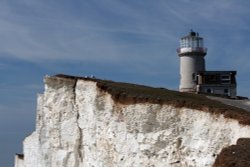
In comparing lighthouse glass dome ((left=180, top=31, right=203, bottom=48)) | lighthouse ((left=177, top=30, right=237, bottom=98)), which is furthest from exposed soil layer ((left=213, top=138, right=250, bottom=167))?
lighthouse glass dome ((left=180, top=31, right=203, bottom=48))

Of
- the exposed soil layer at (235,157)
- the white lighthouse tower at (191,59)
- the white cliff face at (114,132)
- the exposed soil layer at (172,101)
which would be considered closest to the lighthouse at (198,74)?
the white lighthouse tower at (191,59)

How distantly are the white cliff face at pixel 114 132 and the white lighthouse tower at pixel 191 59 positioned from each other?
3477cm

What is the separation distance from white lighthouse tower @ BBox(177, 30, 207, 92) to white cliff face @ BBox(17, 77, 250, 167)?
34772mm

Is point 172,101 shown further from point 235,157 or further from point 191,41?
point 191,41

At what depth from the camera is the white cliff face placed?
20.0m

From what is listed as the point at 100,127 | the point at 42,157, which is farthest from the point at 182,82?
the point at 100,127

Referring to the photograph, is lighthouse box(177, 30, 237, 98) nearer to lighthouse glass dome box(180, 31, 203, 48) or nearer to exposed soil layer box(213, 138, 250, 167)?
lighthouse glass dome box(180, 31, 203, 48)

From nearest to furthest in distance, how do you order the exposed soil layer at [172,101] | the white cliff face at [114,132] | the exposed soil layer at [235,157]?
the exposed soil layer at [235,157] < the exposed soil layer at [172,101] < the white cliff face at [114,132]

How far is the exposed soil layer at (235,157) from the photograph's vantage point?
14.9 meters

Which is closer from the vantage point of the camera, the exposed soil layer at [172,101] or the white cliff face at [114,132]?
the exposed soil layer at [172,101]

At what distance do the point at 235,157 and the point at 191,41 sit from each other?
172ft

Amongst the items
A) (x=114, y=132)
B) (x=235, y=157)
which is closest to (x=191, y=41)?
(x=114, y=132)

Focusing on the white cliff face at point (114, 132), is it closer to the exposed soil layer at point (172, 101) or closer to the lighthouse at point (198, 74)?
the exposed soil layer at point (172, 101)

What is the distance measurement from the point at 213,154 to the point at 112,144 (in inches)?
205
